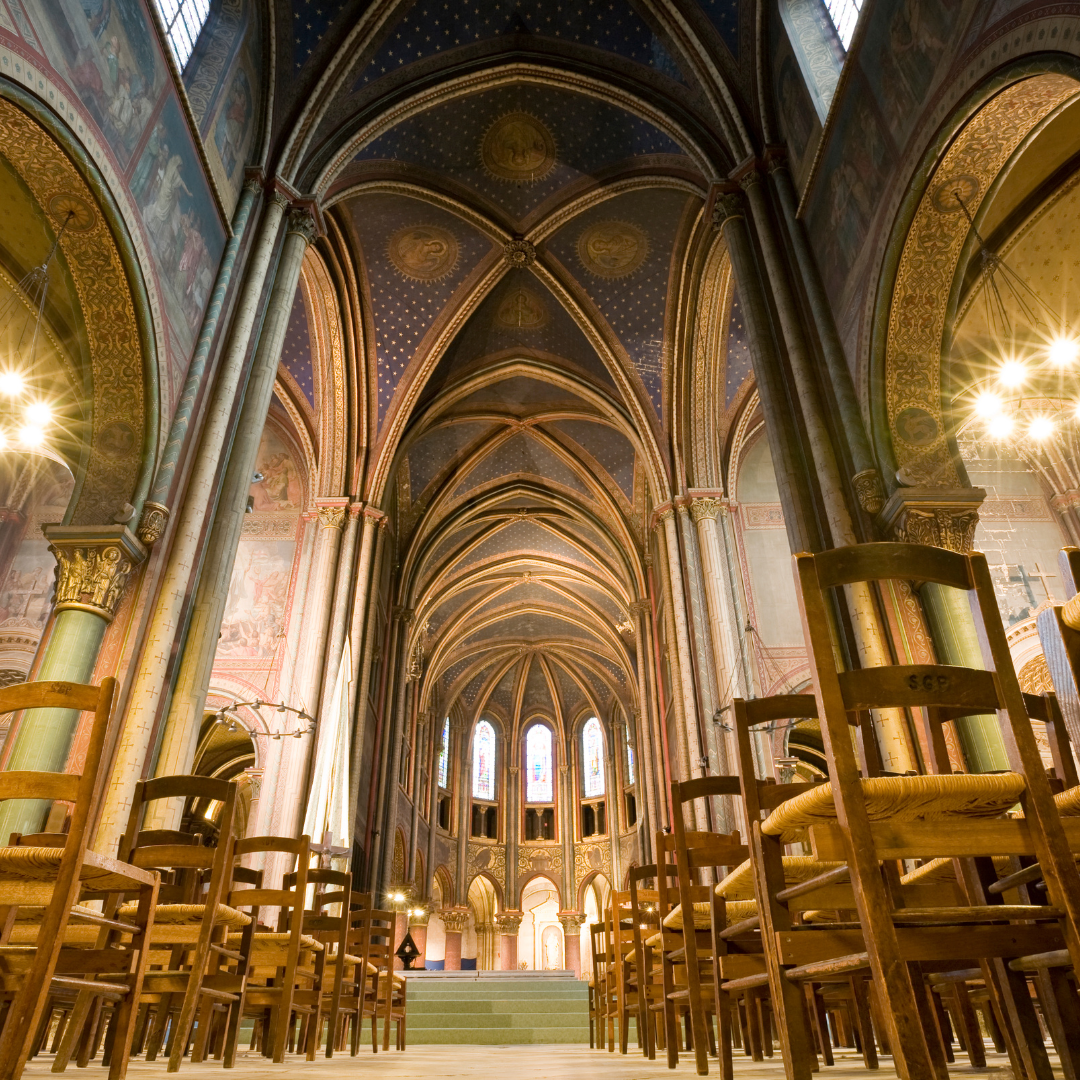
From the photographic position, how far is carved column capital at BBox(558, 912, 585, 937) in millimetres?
27172

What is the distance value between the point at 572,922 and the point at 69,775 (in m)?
27.2

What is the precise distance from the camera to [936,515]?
5980 millimetres

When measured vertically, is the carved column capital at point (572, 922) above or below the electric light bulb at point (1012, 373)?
below

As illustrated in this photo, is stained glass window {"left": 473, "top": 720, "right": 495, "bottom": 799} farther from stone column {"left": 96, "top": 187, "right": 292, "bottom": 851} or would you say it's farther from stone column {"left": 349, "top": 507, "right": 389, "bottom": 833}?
stone column {"left": 96, "top": 187, "right": 292, "bottom": 851}

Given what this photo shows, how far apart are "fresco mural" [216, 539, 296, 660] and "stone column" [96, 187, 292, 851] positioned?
604 centimetres

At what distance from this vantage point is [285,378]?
13.7 metres

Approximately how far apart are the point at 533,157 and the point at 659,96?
2.73 meters

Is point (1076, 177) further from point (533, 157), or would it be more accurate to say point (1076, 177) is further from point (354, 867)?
point (354, 867)

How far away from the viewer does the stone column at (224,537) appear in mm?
6176

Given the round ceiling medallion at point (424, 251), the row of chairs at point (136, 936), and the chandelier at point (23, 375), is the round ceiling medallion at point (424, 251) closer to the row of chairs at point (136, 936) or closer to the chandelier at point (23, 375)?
the chandelier at point (23, 375)

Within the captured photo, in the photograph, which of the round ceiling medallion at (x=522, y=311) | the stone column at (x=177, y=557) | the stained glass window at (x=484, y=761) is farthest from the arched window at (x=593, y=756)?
the stone column at (x=177, y=557)

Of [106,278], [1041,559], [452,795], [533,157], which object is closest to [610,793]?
[452,795]

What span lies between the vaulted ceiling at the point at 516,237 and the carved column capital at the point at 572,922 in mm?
12149

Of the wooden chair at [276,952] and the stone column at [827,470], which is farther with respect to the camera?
the stone column at [827,470]
